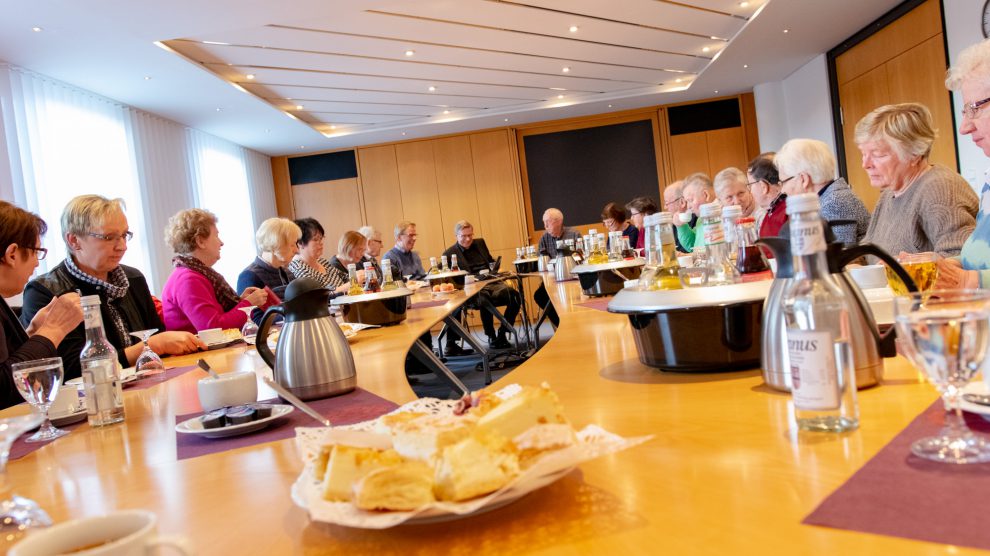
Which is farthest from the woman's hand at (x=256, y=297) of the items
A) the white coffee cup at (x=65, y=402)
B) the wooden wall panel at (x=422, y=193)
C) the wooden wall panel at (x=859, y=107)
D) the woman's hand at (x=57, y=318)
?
the wooden wall panel at (x=422, y=193)

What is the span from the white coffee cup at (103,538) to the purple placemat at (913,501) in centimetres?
52

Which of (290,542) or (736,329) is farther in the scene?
(736,329)

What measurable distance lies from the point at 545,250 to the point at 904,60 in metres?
4.14

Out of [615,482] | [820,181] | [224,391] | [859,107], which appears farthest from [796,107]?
[615,482]

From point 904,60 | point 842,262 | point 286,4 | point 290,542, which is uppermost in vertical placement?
point 286,4

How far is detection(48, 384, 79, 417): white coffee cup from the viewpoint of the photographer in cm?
154

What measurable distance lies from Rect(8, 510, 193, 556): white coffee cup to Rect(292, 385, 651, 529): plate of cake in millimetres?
140

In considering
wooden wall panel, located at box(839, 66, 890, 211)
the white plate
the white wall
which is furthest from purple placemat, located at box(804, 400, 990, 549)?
the white wall

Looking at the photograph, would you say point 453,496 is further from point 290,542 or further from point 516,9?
point 516,9

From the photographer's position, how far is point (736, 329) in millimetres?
1111

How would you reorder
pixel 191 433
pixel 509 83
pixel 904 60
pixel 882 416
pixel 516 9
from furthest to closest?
1. pixel 509 83
2. pixel 904 60
3. pixel 516 9
4. pixel 191 433
5. pixel 882 416

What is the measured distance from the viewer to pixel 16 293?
2.36m

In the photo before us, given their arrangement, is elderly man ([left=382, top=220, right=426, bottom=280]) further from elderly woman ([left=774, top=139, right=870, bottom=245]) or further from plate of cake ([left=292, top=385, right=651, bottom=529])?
plate of cake ([left=292, top=385, right=651, bottom=529])

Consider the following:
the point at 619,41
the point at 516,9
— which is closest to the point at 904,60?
the point at 619,41
